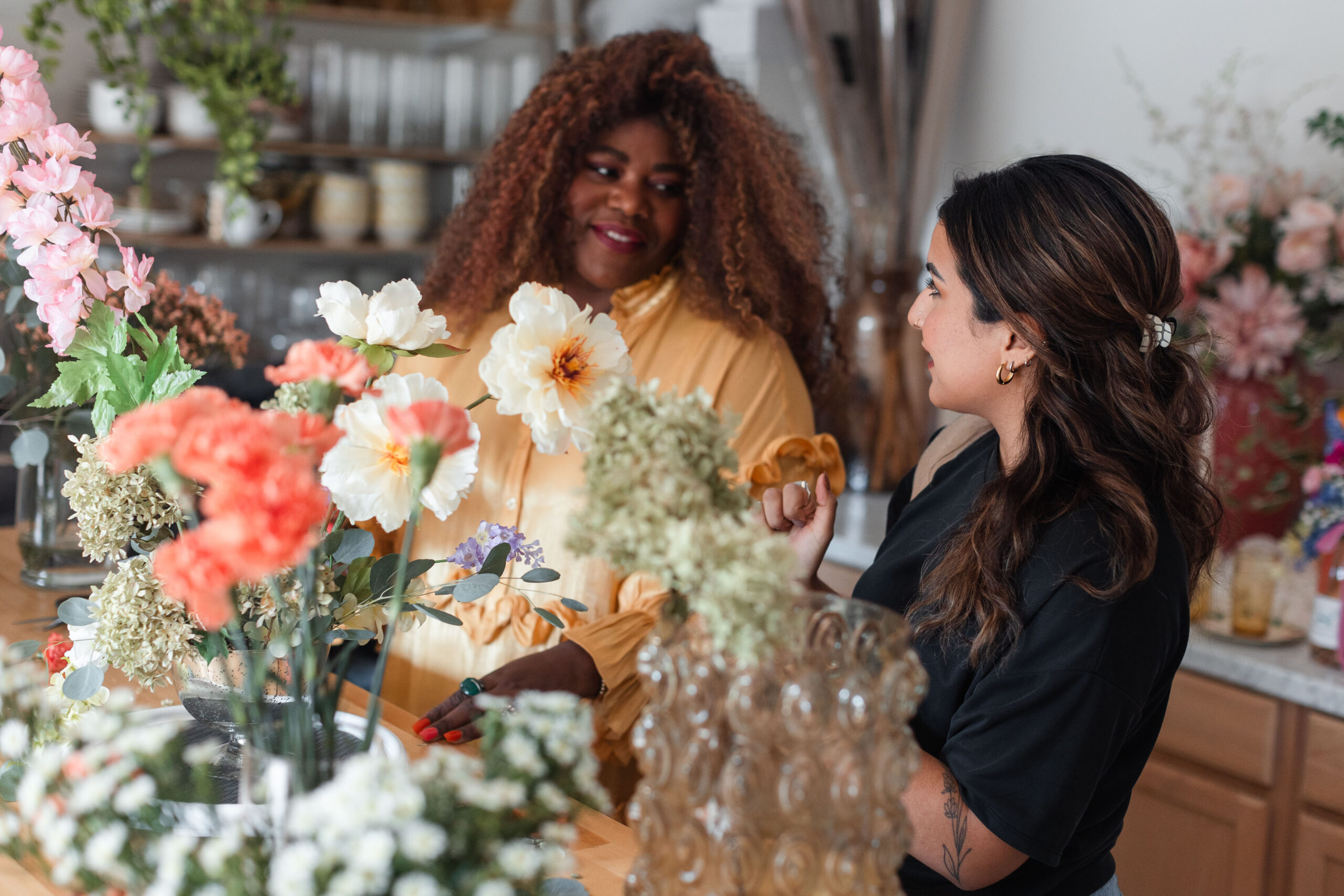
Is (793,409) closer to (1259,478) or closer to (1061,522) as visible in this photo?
(1061,522)

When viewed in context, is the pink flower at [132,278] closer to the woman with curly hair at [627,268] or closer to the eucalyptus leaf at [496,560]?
the eucalyptus leaf at [496,560]

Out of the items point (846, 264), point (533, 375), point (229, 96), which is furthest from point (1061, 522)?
point (229, 96)

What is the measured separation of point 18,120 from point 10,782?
21.0 inches

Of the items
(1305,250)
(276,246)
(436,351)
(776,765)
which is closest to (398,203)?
(276,246)

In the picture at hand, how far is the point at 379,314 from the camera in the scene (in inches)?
33.5

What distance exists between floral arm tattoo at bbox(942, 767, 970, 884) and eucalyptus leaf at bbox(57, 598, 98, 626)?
0.73m

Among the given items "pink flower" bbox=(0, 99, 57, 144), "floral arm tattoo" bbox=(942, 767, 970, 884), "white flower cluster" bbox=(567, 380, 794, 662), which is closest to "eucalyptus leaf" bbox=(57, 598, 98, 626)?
"pink flower" bbox=(0, 99, 57, 144)

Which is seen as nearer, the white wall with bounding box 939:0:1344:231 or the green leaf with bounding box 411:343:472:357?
the green leaf with bounding box 411:343:472:357

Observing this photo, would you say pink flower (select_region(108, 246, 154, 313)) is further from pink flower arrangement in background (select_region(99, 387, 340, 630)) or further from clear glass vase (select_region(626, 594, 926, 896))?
clear glass vase (select_region(626, 594, 926, 896))

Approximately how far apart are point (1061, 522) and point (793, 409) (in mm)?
602

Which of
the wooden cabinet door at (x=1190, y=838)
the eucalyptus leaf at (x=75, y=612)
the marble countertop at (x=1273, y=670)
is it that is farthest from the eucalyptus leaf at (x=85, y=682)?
the wooden cabinet door at (x=1190, y=838)

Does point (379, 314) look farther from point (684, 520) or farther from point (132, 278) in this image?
point (684, 520)

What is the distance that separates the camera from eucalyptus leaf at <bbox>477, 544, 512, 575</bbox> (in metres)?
0.98

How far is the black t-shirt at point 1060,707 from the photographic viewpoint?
3.28ft
